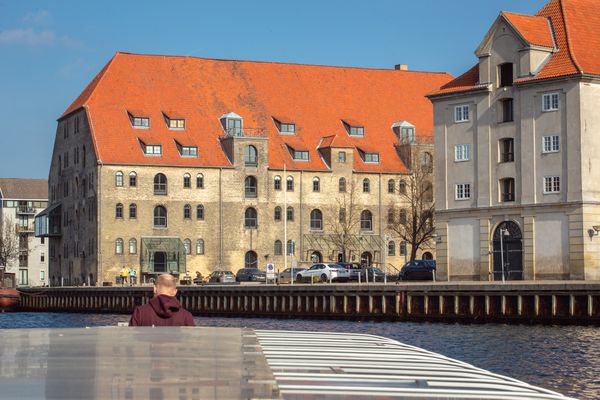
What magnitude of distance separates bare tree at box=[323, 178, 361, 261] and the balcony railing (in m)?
8.87

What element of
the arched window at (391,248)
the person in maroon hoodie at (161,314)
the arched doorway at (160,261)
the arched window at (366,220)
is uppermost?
the arched window at (366,220)

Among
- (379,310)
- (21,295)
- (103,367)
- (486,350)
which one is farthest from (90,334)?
(21,295)

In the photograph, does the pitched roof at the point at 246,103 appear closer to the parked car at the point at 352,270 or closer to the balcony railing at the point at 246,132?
the balcony railing at the point at 246,132

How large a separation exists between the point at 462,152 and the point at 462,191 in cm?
264

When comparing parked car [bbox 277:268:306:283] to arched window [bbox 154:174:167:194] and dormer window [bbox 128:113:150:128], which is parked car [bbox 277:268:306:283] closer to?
arched window [bbox 154:174:167:194]

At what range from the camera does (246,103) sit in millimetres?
120812

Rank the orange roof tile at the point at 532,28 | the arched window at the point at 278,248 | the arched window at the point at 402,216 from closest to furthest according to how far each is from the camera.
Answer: the orange roof tile at the point at 532,28 → the arched window at the point at 278,248 → the arched window at the point at 402,216

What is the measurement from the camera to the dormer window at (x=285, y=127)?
121 metres

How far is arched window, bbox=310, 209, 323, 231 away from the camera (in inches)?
4690

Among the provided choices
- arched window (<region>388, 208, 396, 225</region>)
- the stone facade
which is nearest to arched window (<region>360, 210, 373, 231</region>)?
arched window (<region>388, 208, 396, 225</region>)

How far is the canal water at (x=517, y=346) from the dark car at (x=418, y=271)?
67.5ft

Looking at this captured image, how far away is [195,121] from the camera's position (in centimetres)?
11688

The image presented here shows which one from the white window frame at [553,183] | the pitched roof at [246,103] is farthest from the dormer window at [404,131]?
the white window frame at [553,183]

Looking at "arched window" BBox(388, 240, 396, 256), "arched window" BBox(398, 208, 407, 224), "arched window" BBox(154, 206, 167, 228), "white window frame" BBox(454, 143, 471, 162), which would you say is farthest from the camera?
"arched window" BBox(388, 240, 396, 256)
